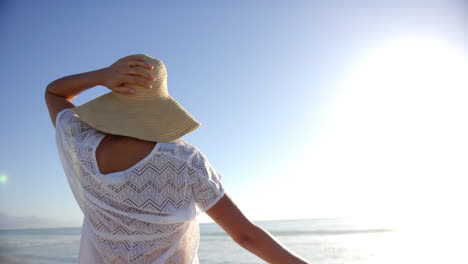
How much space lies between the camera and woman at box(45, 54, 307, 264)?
1062 mm

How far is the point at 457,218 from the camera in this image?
1527 centimetres

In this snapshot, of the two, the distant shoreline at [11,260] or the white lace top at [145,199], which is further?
the distant shoreline at [11,260]

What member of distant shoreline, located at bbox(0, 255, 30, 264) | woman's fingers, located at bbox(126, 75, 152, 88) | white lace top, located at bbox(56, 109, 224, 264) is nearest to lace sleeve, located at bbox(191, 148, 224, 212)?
white lace top, located at bbox(56, 109, 224, 264)

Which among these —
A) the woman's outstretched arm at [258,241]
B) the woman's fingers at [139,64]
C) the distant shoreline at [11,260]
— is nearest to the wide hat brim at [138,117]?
the woman's fingers at [139,64]

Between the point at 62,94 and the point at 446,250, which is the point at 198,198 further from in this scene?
the point at 446,250

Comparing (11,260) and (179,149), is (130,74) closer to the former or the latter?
(179,149)

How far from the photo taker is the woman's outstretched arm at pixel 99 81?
1.13 m

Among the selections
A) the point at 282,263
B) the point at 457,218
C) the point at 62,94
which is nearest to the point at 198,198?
the point at 282,263

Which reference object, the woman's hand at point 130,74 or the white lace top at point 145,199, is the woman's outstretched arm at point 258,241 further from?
the woman's hand at point 130,74

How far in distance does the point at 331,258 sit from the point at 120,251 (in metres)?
7.63

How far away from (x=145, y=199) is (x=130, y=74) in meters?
0.41

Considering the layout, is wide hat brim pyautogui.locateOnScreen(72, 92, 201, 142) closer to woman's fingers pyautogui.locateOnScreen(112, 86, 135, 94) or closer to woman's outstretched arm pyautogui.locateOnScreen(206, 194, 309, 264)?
woman's fingers pyautogui.locateOnScreen(112, 86, 135, 94)

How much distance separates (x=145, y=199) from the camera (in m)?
1.06

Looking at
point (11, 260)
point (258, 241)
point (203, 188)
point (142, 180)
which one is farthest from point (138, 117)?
point (11, 260)
